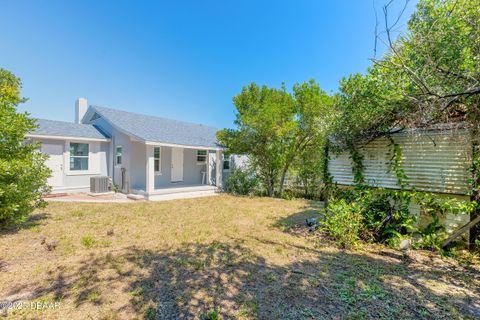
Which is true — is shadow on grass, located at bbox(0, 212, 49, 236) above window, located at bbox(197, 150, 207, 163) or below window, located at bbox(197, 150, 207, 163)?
below

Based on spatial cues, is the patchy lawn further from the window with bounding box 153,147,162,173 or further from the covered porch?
the window with bounding box 153,147,162,173

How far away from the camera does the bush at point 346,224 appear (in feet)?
15.3

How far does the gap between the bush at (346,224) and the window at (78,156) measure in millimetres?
11990

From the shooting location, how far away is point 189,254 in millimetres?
4219

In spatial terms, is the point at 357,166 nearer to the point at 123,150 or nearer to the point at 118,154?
the point at 123,150


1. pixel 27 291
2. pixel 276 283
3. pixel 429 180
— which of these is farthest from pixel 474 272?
pixel 27 291

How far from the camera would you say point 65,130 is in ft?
34.3

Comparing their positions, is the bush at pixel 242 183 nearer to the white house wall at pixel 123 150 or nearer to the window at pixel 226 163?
the window at pixel 226 163

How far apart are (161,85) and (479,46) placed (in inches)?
642

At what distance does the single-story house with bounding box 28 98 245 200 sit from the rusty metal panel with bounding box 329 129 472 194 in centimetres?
854

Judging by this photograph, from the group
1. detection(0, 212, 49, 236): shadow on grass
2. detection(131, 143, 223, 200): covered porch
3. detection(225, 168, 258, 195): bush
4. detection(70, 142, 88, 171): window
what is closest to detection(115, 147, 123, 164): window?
detection(131, 143, 223, 200): covered porch

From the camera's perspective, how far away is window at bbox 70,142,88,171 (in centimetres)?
1047

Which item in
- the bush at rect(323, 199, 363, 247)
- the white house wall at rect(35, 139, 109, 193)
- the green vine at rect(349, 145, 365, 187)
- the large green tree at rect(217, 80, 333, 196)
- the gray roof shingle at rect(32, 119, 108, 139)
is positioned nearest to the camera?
the bush at rect(323, 199, 363, 247)

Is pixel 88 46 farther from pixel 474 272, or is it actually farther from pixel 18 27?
pixel 474 272
